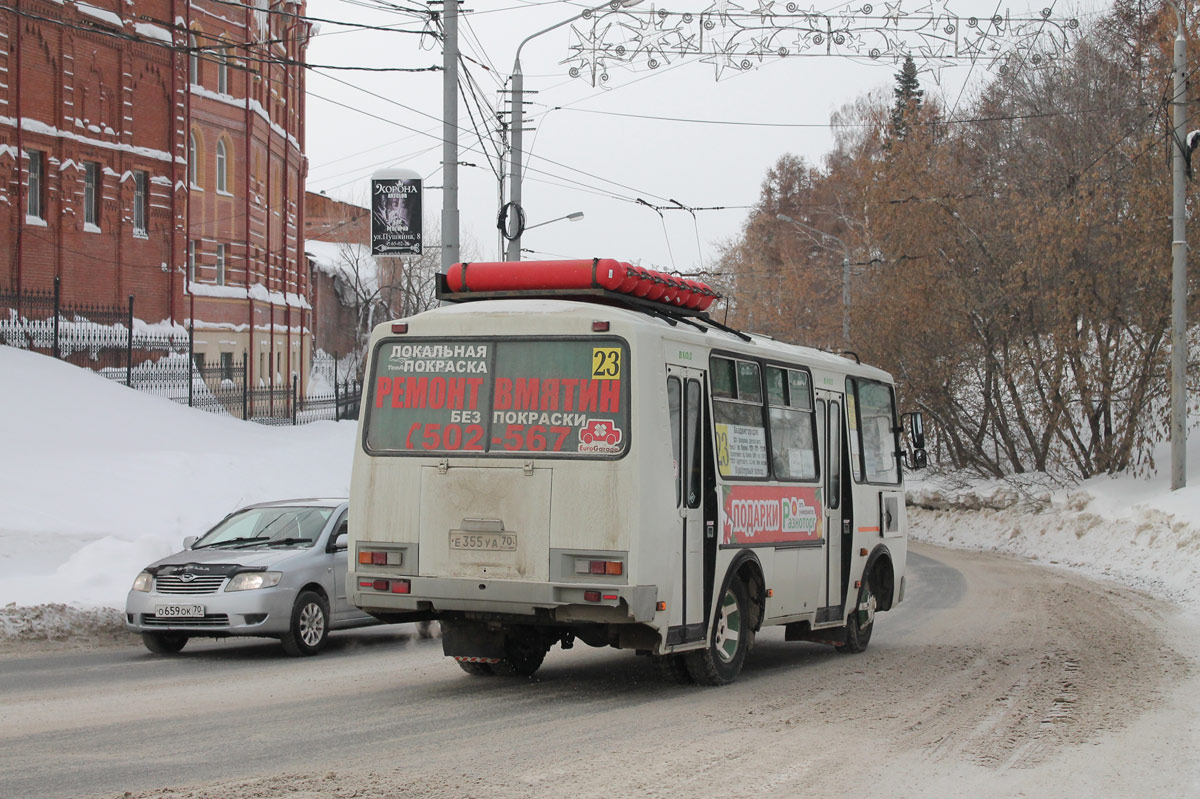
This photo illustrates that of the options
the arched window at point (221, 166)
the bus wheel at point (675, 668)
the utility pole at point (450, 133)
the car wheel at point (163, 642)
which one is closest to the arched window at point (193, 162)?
the arched window at point (221, 166)

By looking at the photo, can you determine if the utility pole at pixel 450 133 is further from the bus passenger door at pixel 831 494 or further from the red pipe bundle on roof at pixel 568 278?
the red pipe bundle on roof at pixel 568 278

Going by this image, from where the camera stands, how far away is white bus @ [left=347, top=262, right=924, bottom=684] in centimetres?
937

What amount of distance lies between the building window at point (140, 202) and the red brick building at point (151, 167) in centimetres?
6

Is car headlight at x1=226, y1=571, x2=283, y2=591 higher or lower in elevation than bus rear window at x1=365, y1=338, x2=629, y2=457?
lower

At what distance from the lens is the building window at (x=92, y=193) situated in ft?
120

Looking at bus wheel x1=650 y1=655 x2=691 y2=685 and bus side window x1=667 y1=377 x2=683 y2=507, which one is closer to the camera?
bus side window x1=667 y1=377 x2=683 y2=507

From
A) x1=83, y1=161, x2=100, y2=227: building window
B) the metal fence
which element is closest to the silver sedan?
the metal fence

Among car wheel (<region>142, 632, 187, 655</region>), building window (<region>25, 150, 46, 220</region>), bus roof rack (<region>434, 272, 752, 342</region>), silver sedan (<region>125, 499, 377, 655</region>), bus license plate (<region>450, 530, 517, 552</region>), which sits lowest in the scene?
car wheel (<region>142, 632, 187, 655</region>)

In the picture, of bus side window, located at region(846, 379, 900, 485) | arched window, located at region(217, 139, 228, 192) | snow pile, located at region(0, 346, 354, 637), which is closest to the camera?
bus side window, located at region(846, 379, 900, 485)

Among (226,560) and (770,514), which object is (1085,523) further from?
(226,560)

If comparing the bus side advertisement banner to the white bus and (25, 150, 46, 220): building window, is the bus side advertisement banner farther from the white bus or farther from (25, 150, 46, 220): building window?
(25, 150, 46, 220): building window

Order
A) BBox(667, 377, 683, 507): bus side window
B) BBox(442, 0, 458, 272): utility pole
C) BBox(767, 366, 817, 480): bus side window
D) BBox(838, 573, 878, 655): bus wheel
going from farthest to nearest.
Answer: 1. BBox(442, 0, 458, 272): utility pole
2. BBox(838, 573, 878, 655): bus wheel
3. BBox(767, 366, 817, 480): bus side window
4. BBox(667, 377, 683, 507): bus side window

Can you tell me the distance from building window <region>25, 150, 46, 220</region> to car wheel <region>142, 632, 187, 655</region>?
2521 cm

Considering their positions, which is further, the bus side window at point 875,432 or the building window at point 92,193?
the building window at point 92,193
